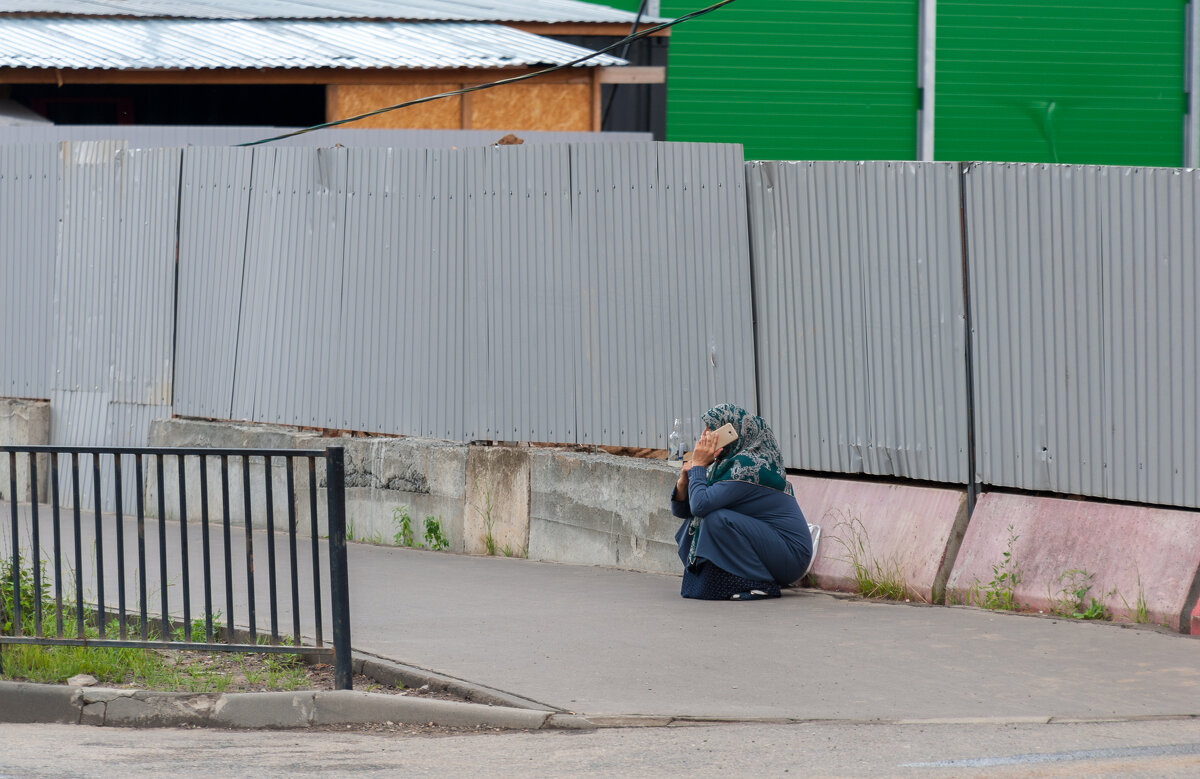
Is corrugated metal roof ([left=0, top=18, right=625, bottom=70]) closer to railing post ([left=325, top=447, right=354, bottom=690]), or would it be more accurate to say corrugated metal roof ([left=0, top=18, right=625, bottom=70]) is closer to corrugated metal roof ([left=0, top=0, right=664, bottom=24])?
corrugated metal roof ([left=0, top=0, right=664, bottom=24])

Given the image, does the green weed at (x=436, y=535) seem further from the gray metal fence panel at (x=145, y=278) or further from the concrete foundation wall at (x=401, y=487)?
the gray metal fence panel at (x=145, y=278)

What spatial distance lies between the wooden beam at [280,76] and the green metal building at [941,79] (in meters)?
3.94

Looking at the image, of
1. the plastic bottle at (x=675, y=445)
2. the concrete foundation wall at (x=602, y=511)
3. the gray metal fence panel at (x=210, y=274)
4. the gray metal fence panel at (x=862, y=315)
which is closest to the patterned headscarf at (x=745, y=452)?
the plastic bottle at (x=675, y=445)

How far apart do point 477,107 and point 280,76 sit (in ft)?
7.64

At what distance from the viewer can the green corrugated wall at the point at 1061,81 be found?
22.7 metres

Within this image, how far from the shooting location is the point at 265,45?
18609mm

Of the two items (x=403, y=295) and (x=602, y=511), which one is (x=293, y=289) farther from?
(x=602, y=511)

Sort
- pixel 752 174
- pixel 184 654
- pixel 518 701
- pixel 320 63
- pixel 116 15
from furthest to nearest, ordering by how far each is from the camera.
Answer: pixel 116 15 → pixel 320 63 → pixel 752 174 → pixel 184 654 → pixel 518 701

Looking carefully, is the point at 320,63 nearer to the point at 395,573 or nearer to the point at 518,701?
the point at 395,573

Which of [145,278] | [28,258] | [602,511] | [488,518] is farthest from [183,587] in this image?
[28,258]

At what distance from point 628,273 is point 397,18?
38.5ft

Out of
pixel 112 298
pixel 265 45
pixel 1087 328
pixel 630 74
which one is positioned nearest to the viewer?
pixel 1087 328

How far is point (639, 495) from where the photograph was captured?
9883 mm

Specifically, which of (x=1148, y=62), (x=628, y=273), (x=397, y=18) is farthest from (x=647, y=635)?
(x=1148, y=62)
